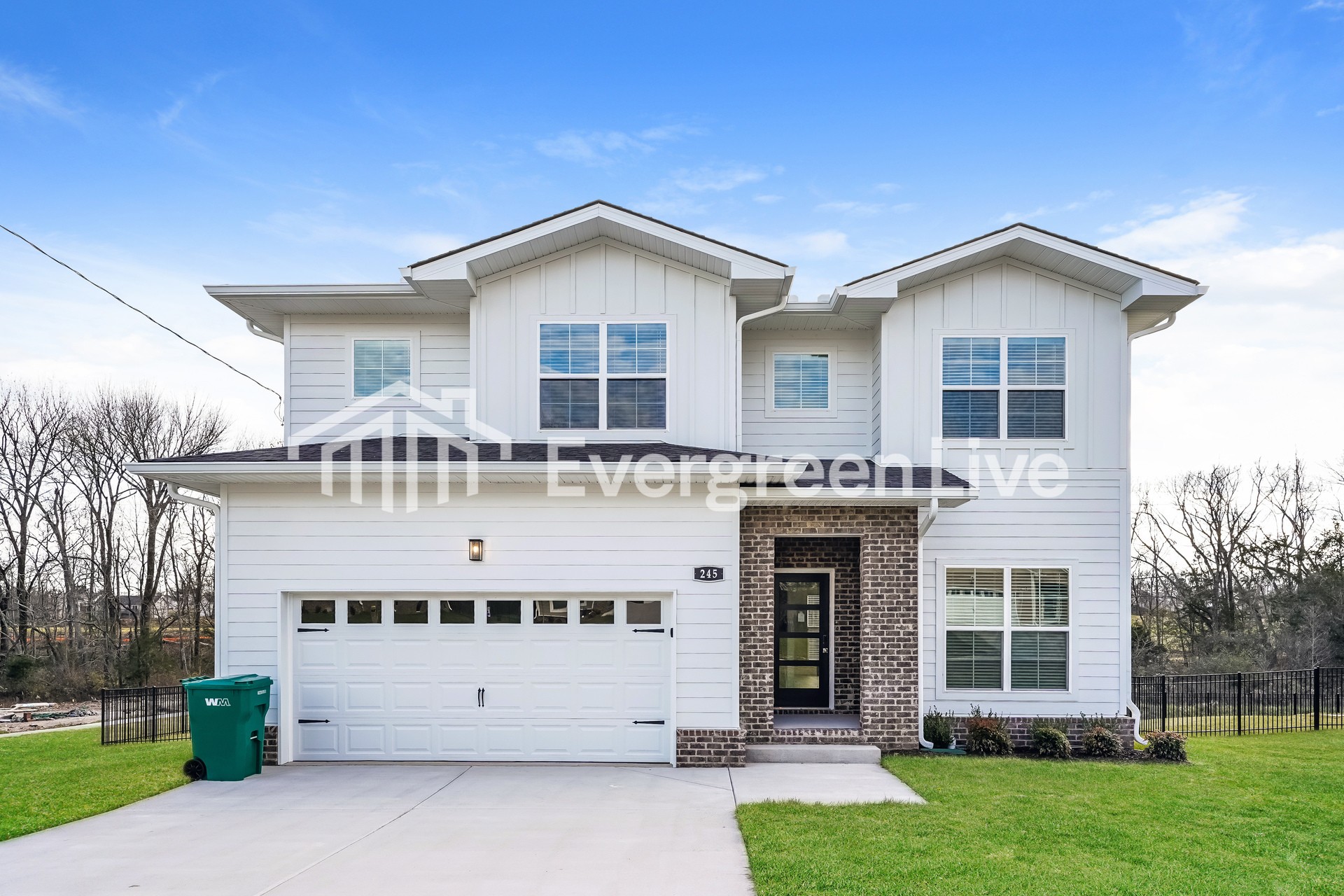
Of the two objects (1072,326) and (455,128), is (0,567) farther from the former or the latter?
(1072,326)

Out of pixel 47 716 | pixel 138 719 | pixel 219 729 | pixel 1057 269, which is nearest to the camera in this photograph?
pixel 219 729

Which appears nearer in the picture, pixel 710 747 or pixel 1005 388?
pixel 710 747

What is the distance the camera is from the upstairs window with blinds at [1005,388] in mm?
11234

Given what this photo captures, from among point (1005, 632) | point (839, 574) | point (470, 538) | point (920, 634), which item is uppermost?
point (470, 538)

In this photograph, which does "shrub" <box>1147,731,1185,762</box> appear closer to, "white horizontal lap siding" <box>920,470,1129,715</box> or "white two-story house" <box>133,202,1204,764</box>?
"white two-story house" <box>133,202,1204,764</box>

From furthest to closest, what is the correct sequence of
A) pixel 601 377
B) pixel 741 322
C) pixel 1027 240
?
pixel 741 322, pixel 601 377, pixel 1027 240

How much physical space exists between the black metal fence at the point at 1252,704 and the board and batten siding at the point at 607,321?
8686 mm

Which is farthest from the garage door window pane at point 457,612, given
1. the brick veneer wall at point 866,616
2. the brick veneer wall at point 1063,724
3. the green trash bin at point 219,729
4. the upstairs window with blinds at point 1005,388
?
the upstairs window with blinds at point 1005,388

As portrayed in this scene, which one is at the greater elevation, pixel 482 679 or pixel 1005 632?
pixel 1005 632

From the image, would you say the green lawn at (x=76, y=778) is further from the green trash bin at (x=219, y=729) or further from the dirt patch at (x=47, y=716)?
the dirt patch at (x=47, y=716)

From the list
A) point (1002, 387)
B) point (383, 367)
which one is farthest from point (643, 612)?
point (1002, 387)

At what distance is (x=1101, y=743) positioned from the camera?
10320 mm

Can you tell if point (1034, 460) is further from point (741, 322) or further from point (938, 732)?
point (741, 322)

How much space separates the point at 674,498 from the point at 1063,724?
5.68 m
